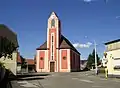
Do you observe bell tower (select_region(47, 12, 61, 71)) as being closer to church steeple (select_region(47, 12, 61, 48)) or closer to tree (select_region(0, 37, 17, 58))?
church steeple (select_region(47, 12, 61, 48))

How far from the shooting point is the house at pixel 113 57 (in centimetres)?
5056

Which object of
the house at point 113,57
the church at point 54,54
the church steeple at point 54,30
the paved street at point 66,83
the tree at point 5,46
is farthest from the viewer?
the church steeple at point 54,30

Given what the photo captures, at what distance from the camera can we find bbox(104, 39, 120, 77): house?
50.6 meters

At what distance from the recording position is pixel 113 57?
171ft

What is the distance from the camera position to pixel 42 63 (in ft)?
296

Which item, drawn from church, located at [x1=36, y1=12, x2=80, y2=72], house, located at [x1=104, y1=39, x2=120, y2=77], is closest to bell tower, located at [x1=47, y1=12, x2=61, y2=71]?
church, located at [x1=36, y1=12, x2=80, y2=72]

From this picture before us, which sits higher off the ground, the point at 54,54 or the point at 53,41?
the point at 53,41

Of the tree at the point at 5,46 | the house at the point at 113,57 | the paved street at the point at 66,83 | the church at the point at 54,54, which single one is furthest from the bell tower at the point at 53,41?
the tree at the point at 5,46

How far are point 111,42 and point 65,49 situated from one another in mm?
36041

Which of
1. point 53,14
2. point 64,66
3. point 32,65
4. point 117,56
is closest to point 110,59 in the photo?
point 117,56

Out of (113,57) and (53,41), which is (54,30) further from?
(113,57)

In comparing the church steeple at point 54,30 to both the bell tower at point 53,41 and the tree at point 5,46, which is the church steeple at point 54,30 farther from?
the tree at point 5,46

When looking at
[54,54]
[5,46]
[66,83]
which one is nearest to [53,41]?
[54,54]

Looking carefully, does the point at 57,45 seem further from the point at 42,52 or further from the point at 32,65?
the point at 32,65
